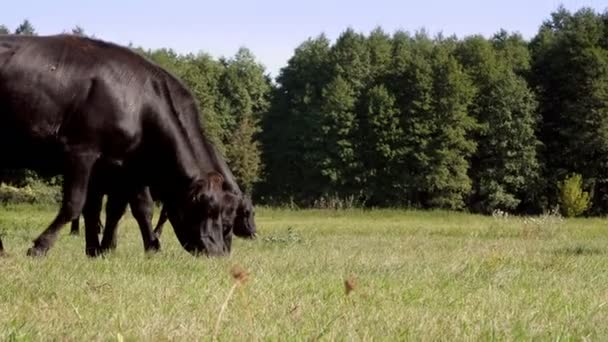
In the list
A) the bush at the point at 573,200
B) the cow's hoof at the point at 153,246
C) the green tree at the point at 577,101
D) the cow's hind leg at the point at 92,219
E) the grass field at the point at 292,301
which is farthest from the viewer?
the green tree at the point at 577,101

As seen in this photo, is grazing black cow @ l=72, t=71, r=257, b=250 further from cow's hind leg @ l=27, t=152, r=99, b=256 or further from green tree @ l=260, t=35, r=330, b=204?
green tree @ l=260, t=35, r=330, b=204

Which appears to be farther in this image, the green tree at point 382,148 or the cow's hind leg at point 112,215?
the green tree at point 382,148

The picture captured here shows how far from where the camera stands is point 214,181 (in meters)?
9.90

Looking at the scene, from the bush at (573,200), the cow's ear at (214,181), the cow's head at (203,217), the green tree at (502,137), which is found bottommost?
the cow's head at (203,217)

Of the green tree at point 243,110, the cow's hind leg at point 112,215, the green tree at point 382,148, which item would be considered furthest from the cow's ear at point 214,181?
the green tree at point 243,110

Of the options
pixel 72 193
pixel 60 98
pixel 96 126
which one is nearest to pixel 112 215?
pixel 72 193

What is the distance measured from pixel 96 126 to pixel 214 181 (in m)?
1.53

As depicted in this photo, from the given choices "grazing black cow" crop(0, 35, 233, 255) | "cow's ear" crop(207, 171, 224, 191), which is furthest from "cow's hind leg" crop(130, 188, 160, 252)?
"cow's ear" crop(207, 171, 224, 191)

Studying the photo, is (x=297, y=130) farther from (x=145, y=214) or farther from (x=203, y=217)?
(x=203, y=217)

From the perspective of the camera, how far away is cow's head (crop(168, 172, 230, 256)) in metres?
9.86

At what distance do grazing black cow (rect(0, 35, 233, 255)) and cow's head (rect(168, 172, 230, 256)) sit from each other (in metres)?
0.01

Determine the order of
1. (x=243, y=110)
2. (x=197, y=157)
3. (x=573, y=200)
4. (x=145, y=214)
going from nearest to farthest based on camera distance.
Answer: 1. (x=197, y=157)
2. (x=145, y=214)
3. (x=573, y=200)
4. (x=243, y=110)

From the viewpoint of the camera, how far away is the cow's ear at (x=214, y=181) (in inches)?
388

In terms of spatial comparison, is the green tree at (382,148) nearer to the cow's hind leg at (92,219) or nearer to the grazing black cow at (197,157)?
the grazing black cow at (197,157)
